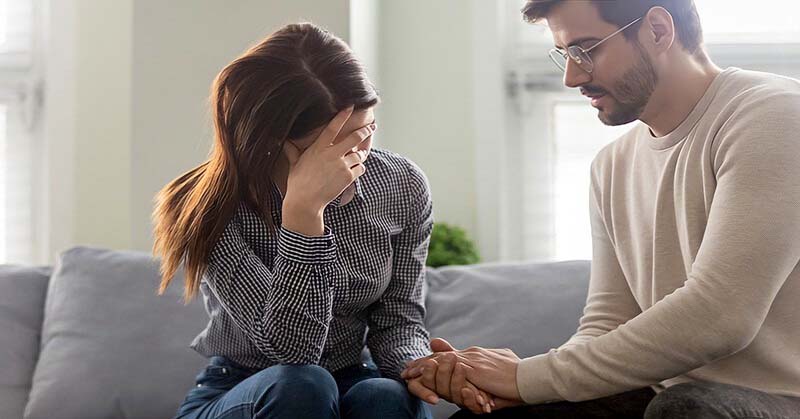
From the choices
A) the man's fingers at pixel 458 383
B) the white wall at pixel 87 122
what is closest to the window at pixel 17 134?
the white wall at pixel 87 122

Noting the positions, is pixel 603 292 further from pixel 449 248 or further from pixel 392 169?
pixel 449 248

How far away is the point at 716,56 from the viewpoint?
3.12 meters

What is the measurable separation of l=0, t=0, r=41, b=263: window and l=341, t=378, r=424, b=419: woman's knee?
1978 millimetres

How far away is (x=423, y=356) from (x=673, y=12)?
750mm

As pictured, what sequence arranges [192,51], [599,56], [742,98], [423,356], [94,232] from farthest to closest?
[94,232], [192,51], [423,356], [599,56], [742,98]

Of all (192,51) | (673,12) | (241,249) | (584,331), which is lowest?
(584,331)

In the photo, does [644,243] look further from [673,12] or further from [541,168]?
[541,168]

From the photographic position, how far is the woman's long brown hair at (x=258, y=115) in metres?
1.76

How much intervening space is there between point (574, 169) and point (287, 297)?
5.60 feet

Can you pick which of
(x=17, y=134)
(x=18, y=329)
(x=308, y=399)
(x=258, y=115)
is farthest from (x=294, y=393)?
(x=17, y=134)

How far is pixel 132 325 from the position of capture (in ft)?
7.37

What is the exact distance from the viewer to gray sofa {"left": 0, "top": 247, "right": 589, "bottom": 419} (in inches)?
85.0

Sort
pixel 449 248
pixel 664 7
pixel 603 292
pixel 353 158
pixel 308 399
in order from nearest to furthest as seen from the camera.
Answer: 1. pixel 308 399
2. pixel 664 7
3. pixel 353 158
4. pixel 603 292
5. pixel 449 248

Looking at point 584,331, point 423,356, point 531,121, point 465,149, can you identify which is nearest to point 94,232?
point 465,149
